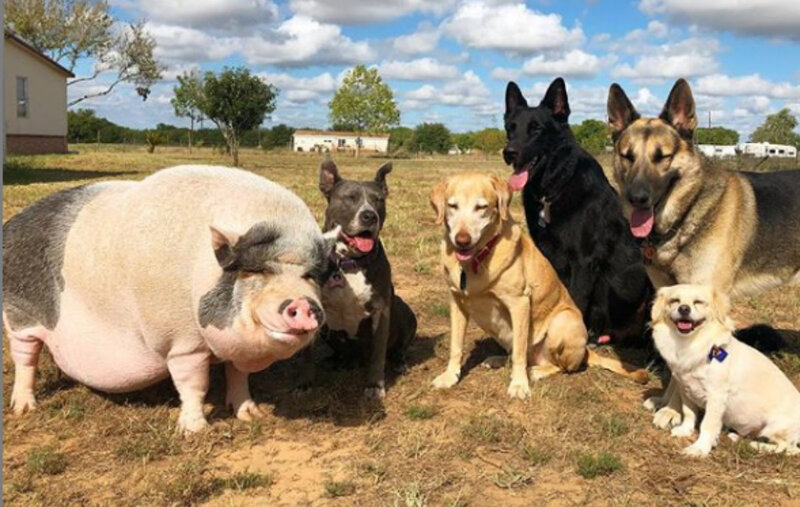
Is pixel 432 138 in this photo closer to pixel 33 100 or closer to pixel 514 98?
pixel 33 100

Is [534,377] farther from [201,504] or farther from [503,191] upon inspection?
[201,504]

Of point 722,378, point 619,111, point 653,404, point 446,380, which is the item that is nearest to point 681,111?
point 619,111

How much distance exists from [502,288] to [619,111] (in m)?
1.95

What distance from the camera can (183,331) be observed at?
4.29 m

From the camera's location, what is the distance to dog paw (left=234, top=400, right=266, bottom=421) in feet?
15.8

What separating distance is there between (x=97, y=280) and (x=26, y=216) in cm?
100

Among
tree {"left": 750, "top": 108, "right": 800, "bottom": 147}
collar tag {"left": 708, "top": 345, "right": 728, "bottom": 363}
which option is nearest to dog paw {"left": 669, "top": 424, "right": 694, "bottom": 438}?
collar tag {"left": 708, "top": 345, "right": 728, "bottom": 363}

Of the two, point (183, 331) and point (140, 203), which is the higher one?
point (140, 203)

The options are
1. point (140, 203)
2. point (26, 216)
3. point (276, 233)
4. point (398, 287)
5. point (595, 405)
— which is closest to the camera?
point (276, 233)

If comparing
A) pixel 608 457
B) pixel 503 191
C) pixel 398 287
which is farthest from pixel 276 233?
pixel 398 287

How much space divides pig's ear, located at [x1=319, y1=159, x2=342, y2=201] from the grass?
302cm

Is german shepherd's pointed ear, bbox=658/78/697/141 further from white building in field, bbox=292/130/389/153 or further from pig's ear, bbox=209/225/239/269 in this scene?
white building in field, bbox=292/130/389/153

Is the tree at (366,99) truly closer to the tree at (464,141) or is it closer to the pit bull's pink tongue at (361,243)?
the tree at (464,141)

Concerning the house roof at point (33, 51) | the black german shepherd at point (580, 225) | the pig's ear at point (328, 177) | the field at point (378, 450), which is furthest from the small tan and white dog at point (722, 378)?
the house roof at point (33, 51)
